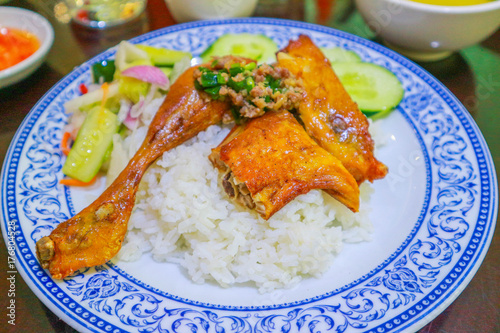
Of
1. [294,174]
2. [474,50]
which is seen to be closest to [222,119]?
[294,174]

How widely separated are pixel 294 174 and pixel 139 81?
1628 millimetres

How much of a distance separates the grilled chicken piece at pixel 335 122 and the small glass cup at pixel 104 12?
2.94 meters

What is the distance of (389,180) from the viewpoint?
10.0ft

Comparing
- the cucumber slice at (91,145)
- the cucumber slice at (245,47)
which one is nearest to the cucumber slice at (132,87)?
the cucumber slice at (91,145)

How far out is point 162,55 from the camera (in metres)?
3.63

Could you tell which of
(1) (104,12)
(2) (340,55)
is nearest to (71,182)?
(2) (340,55)

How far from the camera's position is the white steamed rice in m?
2.46

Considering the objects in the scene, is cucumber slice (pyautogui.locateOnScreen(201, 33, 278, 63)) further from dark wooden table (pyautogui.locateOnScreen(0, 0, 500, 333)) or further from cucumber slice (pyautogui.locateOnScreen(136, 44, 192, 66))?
dark wooden table (pyautogui.locateOnScreen(0, 0, 500, 333))

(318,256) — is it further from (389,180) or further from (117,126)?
(117,126)

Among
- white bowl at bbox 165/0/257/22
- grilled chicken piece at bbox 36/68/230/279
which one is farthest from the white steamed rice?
white bowl at bbox 165/0/257/22

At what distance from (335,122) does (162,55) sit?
1.77 metres

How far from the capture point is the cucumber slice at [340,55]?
3841 millimetres

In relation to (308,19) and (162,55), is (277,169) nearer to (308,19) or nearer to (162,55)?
(162,55)

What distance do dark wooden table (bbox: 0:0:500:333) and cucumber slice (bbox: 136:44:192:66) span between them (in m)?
1.25
